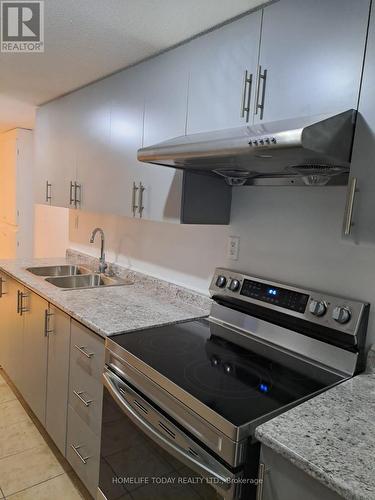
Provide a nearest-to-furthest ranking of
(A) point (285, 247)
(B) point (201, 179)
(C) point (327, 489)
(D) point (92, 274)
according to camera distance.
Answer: (C) point (327, 489)
(A) point (285, 247)
(B) point (201, 179)
(D) point (92, 274)

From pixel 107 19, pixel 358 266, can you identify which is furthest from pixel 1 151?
pixel 358 266

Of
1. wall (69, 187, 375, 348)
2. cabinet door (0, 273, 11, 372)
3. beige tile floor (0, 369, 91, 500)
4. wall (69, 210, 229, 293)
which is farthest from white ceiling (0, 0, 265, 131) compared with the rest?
beige tile floor (0, 369, 91, 500)

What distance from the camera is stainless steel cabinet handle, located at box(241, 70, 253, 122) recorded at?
135 cm

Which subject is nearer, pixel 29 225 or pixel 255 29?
pixel 255 29

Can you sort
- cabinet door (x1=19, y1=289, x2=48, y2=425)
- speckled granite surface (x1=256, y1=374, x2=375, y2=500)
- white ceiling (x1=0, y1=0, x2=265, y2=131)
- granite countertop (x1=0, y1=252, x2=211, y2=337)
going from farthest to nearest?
cabinet door (x1=19, y1=289, x2=48, y2=425) → granite countertop (x1=0, y1=252, x2=211, y2=337) → white ceiling (x1=0, y1=0, x2=265, y2=131) → speckled granite surface (x1=256, y1=374, x2=375, y2=500)

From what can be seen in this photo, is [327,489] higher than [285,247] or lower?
lower

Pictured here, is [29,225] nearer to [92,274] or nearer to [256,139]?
[92,274]

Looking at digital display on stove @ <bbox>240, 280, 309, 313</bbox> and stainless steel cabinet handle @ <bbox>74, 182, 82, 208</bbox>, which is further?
stainless steel cabinet handle @ <bbox>74, 182, 82, 208</bbox>

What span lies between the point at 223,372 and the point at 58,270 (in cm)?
194

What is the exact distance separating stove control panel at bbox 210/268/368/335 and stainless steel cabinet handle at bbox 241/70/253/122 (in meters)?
0.71

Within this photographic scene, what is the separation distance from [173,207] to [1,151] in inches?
156

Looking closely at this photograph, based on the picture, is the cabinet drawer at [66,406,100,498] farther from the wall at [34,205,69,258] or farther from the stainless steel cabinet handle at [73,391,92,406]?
the wall at [34,205,69,258]

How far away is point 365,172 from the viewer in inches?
40.6

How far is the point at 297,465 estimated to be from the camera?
2.70 feet
